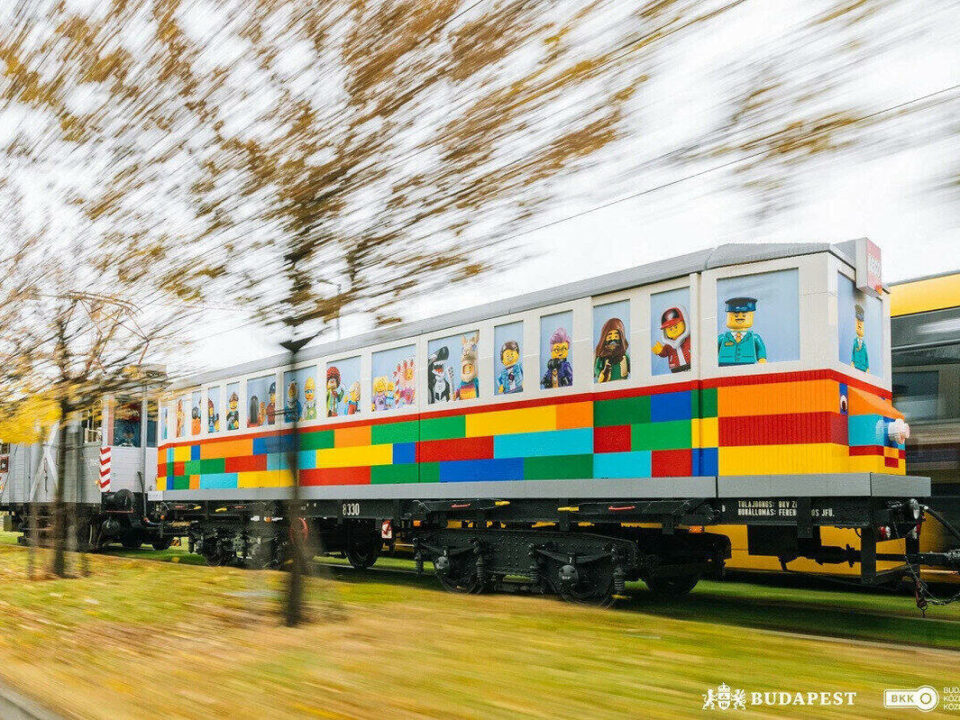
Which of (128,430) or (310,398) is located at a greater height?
(310,398)

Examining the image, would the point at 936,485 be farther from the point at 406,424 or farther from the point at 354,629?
Answer: the point at 354,629

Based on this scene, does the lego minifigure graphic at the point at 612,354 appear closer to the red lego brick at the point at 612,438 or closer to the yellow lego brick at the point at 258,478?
the red lego brick at the point at 612,438

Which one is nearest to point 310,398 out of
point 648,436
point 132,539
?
point 648,436

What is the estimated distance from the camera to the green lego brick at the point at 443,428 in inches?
414

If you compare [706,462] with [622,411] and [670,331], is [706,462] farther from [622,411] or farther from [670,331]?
[670,331]

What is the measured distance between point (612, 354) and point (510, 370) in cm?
133

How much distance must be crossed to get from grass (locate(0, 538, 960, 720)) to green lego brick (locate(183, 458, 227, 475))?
4824mm

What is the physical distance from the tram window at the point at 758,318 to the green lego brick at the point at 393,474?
4266 mm

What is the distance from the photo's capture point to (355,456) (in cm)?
1203

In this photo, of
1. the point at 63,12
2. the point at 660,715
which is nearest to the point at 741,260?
the point at 660,715

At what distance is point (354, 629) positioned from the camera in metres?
6.86

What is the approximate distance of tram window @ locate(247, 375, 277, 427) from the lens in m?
13.5

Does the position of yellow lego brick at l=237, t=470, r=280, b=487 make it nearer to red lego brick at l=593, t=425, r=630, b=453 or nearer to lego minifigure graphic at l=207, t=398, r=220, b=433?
lego minifigure graphic at l=207, t=398, r=220, b=433

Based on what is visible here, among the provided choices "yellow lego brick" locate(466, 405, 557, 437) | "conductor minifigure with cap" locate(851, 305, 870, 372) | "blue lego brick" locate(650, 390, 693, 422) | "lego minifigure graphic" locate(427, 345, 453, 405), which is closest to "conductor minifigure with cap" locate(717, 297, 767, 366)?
"blue lego brick" locate(650, 390, 693, 422)
